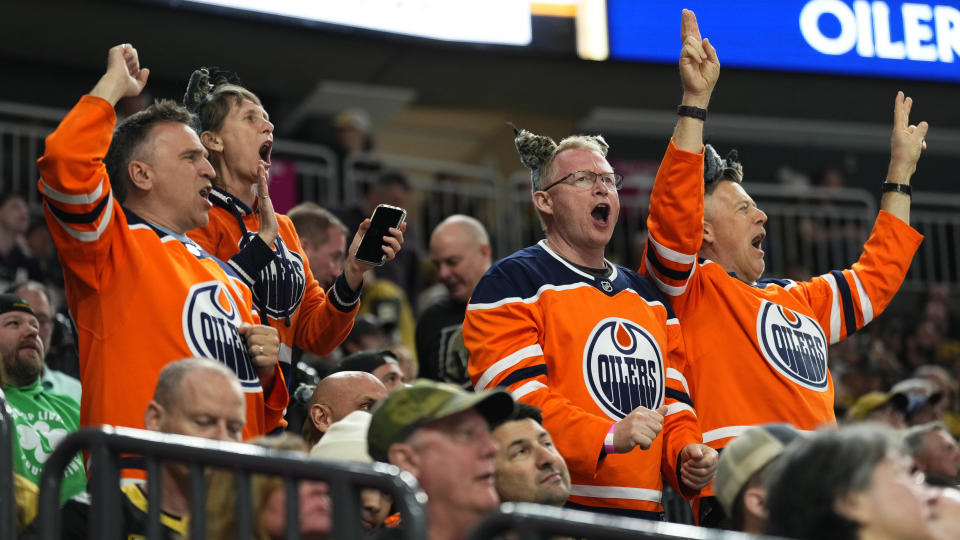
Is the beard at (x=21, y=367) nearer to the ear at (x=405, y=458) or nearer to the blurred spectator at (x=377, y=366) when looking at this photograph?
the blurred spectator at (x=377, y=366)

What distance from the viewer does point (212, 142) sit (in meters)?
4.91

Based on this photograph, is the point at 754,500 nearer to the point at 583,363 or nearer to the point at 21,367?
the point at 583,363

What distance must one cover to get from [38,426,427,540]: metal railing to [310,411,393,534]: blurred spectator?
31.0 inches

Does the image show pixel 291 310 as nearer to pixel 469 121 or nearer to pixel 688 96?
pixel 688 96

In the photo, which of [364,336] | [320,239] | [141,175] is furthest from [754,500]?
[364,336]

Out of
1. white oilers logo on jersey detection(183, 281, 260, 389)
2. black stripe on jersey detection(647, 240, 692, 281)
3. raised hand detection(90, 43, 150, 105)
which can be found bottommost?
white oilers logo on jersey detection(183, 281, 260, 389)

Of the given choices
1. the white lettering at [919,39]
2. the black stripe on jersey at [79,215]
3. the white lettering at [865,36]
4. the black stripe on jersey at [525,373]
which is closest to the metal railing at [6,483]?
the black stripe on jersey at [79,215]

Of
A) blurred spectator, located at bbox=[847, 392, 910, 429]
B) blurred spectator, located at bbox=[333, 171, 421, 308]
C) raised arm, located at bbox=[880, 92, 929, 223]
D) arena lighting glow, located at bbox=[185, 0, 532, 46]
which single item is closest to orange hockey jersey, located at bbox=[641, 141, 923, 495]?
raised arm, located at bbox=[880, 92, 929, 223]

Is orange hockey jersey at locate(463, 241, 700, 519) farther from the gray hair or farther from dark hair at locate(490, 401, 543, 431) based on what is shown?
the gray hair

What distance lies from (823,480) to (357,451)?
1.41m

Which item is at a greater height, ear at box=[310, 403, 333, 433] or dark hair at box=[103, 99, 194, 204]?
dark hair at box=[103, 99, 194, 204]

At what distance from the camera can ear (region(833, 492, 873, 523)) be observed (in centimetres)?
288

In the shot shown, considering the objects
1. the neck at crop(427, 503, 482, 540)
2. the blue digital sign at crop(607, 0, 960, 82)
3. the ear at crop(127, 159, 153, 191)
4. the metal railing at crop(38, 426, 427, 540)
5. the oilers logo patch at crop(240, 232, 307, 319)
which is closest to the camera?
the metal railing at crop(38, 426, 427, 540)

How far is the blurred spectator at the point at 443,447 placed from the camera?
321cm
